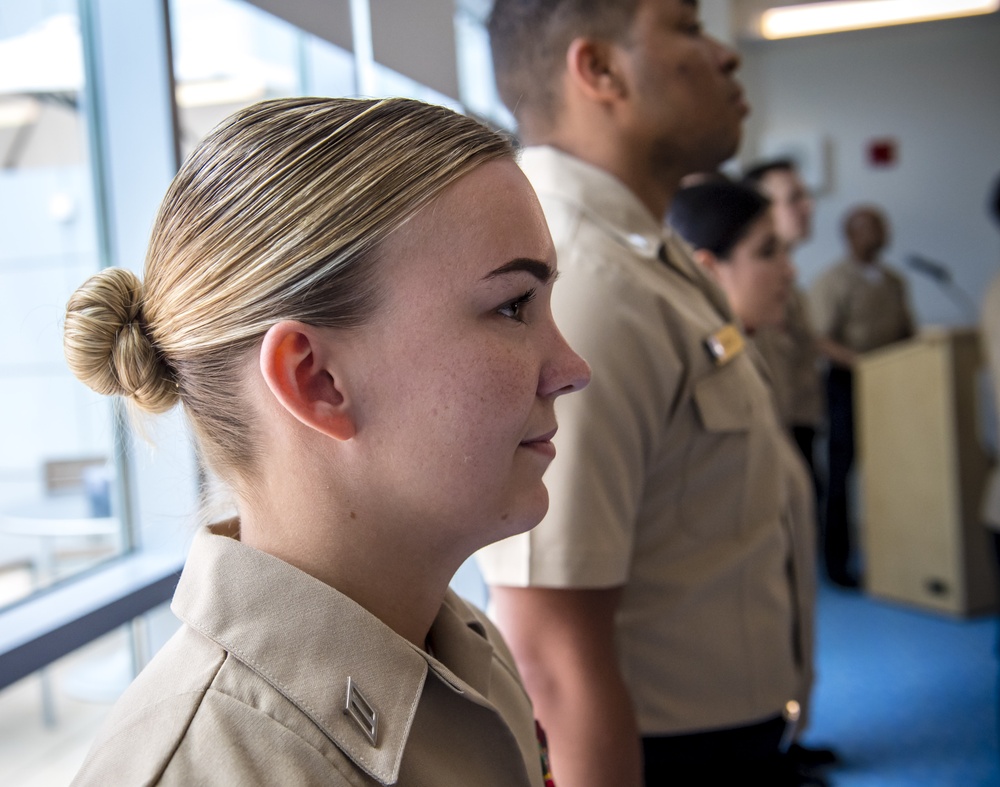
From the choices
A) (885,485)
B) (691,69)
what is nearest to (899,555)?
(885,485)

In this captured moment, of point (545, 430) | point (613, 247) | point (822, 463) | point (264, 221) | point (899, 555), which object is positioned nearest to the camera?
point (264, 221)

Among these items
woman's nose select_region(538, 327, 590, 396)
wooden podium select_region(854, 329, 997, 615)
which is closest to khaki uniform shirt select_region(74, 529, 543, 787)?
woman's nose select_region(538, 327, 590, 396)

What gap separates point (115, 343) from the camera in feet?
2.86

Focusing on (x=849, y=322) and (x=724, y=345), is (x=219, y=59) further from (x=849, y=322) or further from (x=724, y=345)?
(x=849, y=322)

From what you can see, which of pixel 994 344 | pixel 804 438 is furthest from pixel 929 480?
pixel 994 344

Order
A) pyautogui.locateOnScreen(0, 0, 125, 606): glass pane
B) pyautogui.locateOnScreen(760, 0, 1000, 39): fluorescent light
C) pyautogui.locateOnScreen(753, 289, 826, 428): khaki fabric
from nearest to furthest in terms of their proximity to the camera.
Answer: pyautogui.locateOnScreen(0, 0, 125, 606): glass pane, pyautogui.locateOnScreen(753, 289, 826, 428): khaki fabric, pyautogui.locateOnScreen(760, 0, 1000, 39): fluorescent light

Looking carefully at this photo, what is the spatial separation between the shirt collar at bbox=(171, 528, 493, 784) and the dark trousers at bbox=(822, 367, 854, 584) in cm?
416

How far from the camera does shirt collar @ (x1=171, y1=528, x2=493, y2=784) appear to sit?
28.6 inches

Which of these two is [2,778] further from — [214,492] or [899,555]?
[899,555]

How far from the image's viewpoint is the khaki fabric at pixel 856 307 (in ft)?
16.7

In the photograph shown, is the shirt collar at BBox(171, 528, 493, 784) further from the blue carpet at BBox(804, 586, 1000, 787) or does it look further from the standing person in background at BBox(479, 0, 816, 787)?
the blue carpet at BBox(804, 586, 1000, 787)

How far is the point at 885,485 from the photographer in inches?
173

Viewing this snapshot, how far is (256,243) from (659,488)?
770 millimetres

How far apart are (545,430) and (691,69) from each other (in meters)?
0.88
